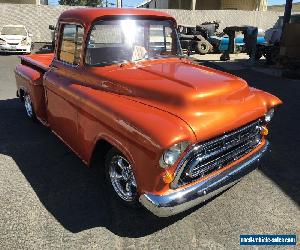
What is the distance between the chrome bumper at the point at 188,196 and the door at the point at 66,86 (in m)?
1.62

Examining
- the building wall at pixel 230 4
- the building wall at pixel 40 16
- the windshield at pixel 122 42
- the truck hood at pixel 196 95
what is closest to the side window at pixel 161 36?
the windshield at pixel 122 42

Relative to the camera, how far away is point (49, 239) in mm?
3299

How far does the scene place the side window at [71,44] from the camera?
432cm

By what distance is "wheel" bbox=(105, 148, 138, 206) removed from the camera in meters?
3.59

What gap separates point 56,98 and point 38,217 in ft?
5.71

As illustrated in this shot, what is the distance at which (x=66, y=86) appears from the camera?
173 inches

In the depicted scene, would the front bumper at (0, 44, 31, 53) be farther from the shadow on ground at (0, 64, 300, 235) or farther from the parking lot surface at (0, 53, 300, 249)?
the parking lot surface at (0, 53, 300, 249)

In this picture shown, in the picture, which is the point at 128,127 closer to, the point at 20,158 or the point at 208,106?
the point at 208,106

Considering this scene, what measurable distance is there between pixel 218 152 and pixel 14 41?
15.8 m

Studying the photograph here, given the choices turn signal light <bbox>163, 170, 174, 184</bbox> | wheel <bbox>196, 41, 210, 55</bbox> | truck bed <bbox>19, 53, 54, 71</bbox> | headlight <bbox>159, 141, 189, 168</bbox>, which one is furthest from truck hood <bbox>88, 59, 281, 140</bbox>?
wheel <bbox>196, 41, 210, 55</bbox>

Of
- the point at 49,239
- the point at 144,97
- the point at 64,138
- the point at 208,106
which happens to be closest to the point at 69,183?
the point at 64,138

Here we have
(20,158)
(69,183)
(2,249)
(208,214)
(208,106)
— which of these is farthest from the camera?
(20,158)

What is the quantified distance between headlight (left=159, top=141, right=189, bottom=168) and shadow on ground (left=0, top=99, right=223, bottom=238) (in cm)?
90

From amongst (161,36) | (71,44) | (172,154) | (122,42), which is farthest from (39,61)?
(172,154)
